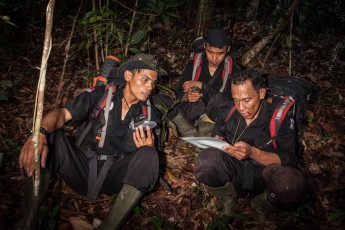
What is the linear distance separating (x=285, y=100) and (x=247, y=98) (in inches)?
19.1

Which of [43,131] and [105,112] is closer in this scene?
[43,131]

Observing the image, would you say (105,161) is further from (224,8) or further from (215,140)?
(224,8)

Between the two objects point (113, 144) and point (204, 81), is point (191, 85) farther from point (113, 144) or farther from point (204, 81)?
point (113, 144)

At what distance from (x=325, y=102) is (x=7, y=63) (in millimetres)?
7943

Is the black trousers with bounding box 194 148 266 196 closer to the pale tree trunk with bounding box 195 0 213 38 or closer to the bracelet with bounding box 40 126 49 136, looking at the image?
the bracelet with bounding box 40 126 49 136

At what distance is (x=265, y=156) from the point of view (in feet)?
10.9

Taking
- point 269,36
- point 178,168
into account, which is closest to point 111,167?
point 178,168

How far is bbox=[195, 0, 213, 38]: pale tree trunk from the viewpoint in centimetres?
661

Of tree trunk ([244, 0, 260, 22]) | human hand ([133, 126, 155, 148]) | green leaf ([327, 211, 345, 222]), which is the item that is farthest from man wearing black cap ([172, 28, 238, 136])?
tree trunk ([244, 0, 260, 22])

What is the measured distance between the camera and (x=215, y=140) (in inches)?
126

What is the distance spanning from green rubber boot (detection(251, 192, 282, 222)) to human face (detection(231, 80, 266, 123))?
3.46 feet

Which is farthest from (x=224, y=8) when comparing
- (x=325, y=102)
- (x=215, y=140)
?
(x=215, y=140)

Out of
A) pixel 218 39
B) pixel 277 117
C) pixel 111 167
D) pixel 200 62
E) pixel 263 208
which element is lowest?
pixel 263 208

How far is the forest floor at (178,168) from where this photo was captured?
3508 mm
